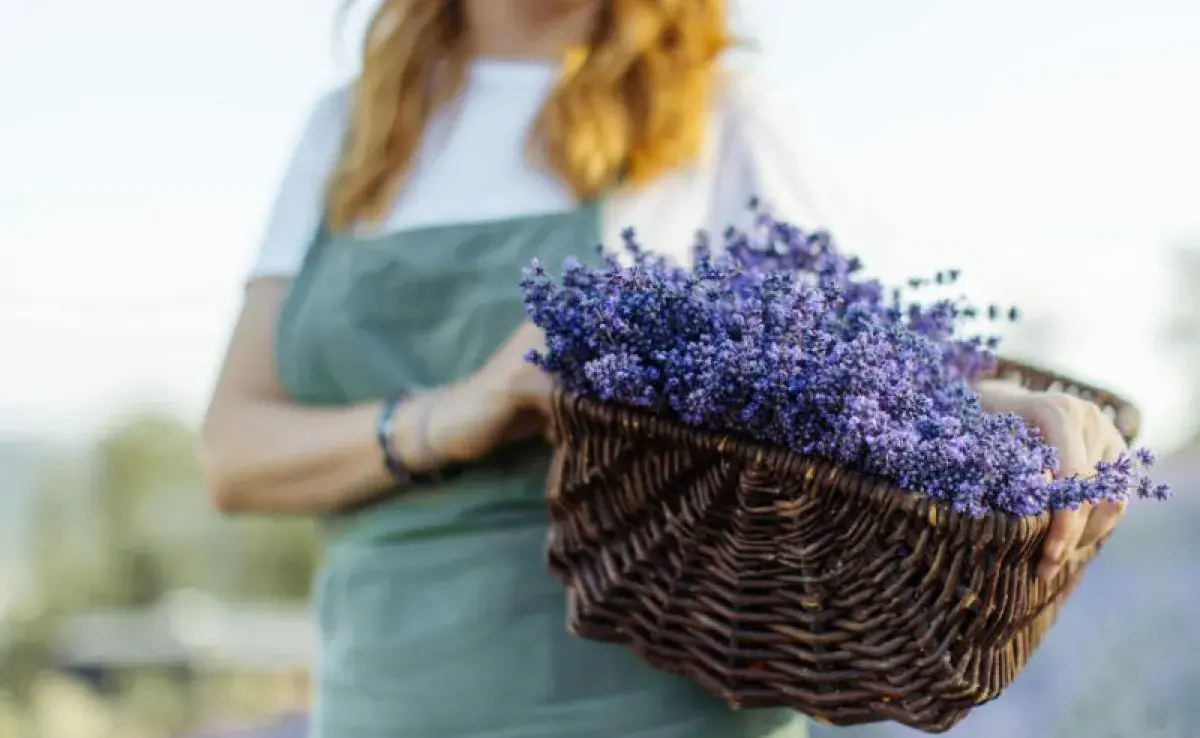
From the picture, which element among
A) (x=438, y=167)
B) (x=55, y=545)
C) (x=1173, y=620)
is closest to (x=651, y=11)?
(x=438, y=167)

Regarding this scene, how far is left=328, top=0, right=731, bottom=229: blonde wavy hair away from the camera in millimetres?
1109

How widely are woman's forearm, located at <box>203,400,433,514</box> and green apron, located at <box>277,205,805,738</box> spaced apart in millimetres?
46

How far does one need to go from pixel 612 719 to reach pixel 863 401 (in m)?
0.48

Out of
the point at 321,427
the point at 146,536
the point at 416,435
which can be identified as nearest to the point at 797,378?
the point at 416,435

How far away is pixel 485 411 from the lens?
0.92 metres

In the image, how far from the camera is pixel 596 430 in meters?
0.72

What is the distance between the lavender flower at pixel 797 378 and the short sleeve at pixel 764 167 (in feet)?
1.24

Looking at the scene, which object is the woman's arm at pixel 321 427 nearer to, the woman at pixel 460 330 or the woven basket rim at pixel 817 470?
the woman at pixel 460 330

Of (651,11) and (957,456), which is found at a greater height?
(651,11)

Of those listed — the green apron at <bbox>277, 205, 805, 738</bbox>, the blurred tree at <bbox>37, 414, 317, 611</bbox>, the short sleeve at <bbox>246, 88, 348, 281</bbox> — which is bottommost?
the blurred tree at <bbox>37, 414, 317, 611</bbox>

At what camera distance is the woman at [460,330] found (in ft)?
3.31

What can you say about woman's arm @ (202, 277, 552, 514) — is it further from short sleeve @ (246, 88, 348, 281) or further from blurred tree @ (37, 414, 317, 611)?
blurred tree @ (37, 414, 317, 611)

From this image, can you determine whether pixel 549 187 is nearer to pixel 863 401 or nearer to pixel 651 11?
pixel 651 11

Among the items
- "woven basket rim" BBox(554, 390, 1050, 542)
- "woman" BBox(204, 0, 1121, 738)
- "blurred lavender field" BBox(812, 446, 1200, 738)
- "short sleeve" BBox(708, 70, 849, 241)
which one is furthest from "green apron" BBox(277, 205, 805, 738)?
"blurred lavender field" BBox(812, 446, 1200, 738)
